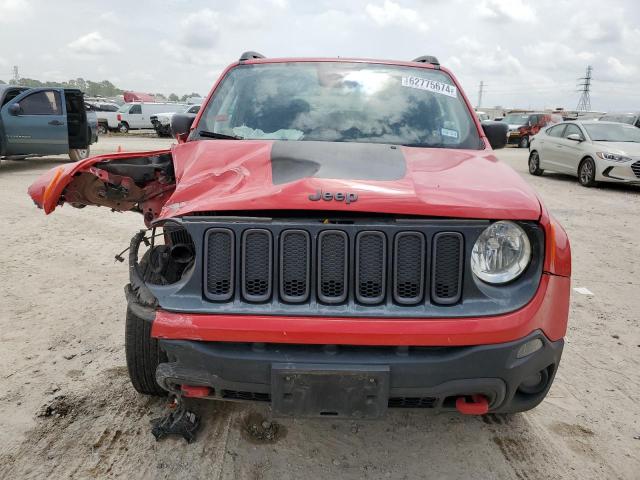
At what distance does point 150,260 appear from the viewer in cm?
248

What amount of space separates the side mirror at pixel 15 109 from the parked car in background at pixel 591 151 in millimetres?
12386

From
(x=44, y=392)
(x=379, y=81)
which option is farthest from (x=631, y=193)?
(x=44, y=392)

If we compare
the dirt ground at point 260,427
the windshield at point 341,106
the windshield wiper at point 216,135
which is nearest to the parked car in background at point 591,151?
the dirt ground at point 260,427

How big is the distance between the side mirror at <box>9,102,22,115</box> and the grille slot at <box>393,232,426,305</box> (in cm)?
1246

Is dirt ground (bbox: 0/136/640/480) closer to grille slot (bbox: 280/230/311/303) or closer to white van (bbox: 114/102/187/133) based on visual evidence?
grille slot (bbox: 280/230/311/303)

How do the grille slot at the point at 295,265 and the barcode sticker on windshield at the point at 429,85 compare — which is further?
the barcode sticker on windshield at the point at 429,85

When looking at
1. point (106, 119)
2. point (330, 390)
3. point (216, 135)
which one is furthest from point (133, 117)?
point (330, 390)

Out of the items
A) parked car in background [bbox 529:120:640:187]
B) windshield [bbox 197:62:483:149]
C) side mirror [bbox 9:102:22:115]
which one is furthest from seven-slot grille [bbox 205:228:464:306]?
side mirror [bbox 9:102:22:115]

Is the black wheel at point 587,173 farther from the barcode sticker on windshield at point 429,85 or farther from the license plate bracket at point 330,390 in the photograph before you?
the license plate bracket at point 330,390

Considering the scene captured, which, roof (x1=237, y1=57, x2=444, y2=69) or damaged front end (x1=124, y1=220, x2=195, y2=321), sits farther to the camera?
roof (x1=237, y1=57, x2=444, y2=69)

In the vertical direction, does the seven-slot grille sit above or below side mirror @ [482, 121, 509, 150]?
below

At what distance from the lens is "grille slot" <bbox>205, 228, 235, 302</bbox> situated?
6.99 ft

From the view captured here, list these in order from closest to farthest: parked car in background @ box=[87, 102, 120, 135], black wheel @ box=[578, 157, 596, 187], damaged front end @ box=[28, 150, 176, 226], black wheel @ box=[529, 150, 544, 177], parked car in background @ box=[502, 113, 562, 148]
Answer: damaged front end @ box=[28, 150, 176, 226]
black wheel @ box=[578, 157, 596, 187]
black wheel @ box=[529, 150, 544, 177]
parked car in background @ box=[502, 113, 562, 148]
parked car in background @ box=[87, 102, 120, 135]

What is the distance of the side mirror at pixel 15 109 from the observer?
12.0 metres
